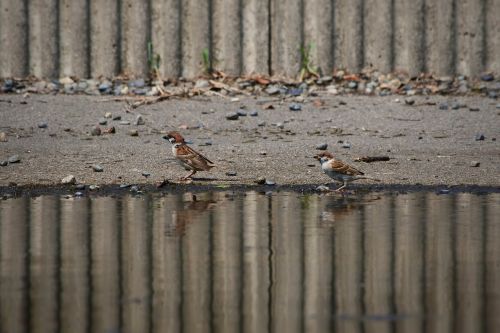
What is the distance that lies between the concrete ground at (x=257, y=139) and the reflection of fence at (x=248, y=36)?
89 cm

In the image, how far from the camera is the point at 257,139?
1241cm

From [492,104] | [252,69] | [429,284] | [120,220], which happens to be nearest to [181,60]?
[252,69]

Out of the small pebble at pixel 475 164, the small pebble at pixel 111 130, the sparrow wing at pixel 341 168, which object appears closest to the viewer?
the sparrow wing at pixel 341 168

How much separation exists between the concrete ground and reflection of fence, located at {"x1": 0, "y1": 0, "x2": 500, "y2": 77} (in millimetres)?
890

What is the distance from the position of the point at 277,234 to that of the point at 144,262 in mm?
1361

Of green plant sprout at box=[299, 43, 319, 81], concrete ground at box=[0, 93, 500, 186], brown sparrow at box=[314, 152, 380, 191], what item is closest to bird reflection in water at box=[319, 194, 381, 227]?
brown sparrow at box=[314, 152, 380, 191]

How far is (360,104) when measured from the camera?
13.9m

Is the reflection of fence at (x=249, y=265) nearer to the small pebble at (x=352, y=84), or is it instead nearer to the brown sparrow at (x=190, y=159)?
the brown sparrow at (x=190, y=159)

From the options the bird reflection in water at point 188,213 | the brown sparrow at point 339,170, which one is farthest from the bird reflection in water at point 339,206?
the bird reflection in water at point 188,213

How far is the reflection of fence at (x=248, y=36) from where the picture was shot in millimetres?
14586

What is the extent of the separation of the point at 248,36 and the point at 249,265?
27.3ft

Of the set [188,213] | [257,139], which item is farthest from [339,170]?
[257,139]

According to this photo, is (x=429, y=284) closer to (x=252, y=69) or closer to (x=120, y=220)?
(x=120, y=220)

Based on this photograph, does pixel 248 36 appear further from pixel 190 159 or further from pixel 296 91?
pixel 190 159
